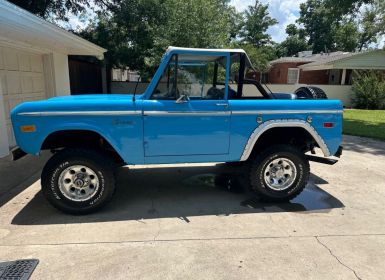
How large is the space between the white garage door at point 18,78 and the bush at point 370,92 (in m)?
18.6

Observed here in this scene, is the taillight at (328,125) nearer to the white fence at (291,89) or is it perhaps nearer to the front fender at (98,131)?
the front fender at (98,131)

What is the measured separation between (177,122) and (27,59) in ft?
20.3

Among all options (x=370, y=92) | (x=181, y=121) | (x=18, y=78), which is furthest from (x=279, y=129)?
(x=370, y=92)

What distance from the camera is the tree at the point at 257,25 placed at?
4731 centimetres

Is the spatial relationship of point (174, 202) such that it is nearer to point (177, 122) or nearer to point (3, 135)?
point (177, 122)

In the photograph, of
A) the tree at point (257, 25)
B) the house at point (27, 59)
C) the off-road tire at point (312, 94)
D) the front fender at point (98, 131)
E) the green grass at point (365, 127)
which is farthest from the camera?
the tree at point (257, 25)

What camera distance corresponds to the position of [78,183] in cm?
425

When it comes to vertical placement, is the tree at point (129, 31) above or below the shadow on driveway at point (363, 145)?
above

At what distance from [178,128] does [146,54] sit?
1402 cm

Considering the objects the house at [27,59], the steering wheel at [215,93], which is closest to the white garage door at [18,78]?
the house at [27,59]

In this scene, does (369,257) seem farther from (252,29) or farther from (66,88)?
(252,29)

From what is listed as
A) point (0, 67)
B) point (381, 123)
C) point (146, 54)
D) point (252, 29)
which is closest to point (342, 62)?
point (381, 123)

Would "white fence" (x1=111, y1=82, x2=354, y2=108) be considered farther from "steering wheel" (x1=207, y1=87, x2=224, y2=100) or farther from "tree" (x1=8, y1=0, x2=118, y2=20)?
"steering wheel" (x1=207, y1=87, x2=224, y2=100)

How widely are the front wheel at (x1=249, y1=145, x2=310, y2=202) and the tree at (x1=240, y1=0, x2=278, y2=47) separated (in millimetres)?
45122
